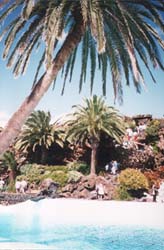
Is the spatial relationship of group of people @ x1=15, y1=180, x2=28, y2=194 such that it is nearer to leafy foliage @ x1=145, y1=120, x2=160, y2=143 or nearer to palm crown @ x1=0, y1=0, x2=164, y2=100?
leafy foliage @ x1=145, y1=120, x2=160, y2=143

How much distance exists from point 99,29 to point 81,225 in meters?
4.90

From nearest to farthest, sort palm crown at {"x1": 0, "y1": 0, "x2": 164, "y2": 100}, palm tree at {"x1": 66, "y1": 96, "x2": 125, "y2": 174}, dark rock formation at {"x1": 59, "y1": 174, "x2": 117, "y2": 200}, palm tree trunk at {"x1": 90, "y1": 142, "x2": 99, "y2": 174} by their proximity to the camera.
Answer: palm crown at {"x1": 0, "y1": 0, "x2": 164, "y2": 100}
dark rock formation at {"x1": 59, "y1": 174, "x2": 117, "y2": 200}
palm tree trunk at {"x1": 90, "y1": 142, "x2": 99, "y2": 174}
palm tree at {"x1": 66, "y1": 96, "x2": 125, "y2": 174}

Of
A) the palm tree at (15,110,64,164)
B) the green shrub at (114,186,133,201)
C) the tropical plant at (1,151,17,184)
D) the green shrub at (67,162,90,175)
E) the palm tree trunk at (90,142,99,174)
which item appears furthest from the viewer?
the palm tree at (15,110,64,164)

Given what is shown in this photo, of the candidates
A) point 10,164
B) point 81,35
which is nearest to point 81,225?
point 81,35

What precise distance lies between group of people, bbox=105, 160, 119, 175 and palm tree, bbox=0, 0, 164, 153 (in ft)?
25.4

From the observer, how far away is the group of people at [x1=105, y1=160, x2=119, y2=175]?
588 inches

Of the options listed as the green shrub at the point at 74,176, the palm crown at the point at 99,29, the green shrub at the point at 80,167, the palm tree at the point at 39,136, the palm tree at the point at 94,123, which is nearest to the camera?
the palm crown at the point at 99,29

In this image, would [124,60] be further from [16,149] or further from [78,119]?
[16,149]

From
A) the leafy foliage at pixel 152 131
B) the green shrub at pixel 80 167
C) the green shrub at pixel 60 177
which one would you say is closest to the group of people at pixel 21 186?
the green shrub at pixel 60 177

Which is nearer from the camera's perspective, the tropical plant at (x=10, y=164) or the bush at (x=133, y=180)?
A: the bush at (x=133, y=180)

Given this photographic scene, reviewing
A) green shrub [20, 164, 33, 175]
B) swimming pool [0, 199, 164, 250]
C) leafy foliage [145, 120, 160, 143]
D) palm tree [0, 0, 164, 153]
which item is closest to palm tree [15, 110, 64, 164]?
green shrub [20, 164, 33, 175]

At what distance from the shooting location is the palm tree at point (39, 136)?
15930 millimetres

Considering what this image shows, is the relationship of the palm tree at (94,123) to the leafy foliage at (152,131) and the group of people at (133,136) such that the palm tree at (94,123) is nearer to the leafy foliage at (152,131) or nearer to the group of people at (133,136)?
the group of people at (133,136)

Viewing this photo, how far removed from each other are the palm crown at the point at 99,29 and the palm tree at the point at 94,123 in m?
7.52
